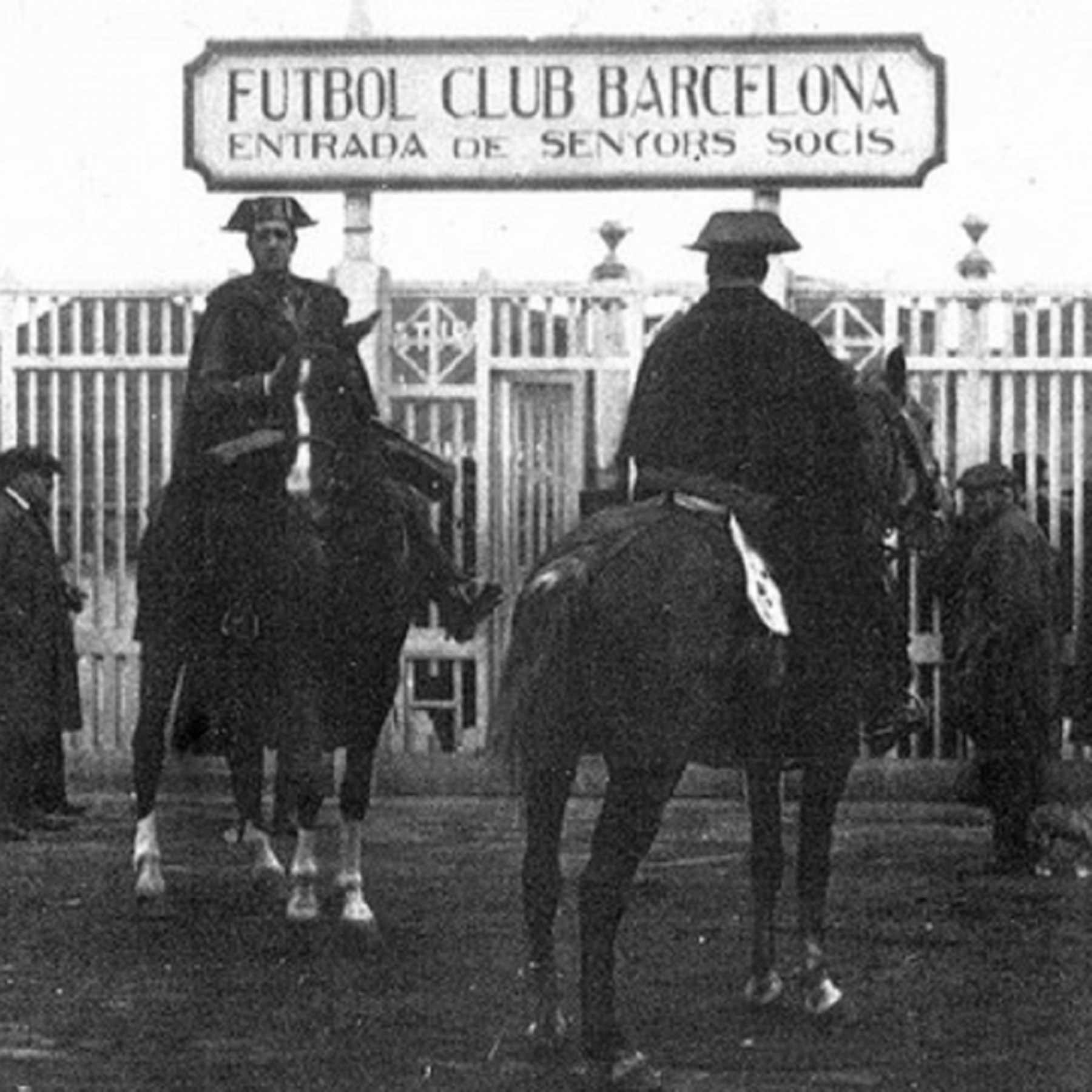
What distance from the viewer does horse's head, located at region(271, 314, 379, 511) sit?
980 centimetres

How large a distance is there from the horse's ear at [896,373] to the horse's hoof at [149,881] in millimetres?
3422

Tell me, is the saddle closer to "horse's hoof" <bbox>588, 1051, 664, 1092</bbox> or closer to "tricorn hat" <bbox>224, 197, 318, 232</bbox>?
"horse's hoof" <bbox>588, 1051, 664, 1092</bbox>

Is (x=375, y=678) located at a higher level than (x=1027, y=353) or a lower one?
lower

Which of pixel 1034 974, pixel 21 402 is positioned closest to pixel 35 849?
pixel 21 402

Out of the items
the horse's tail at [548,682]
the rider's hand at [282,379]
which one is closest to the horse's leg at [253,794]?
the rider's hand at [282,379]

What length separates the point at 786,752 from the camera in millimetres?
8898

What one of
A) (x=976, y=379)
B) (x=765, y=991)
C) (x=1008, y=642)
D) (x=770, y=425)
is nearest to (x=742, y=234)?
(x=770, y=425)

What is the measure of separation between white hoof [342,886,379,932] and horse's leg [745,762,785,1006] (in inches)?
72.4

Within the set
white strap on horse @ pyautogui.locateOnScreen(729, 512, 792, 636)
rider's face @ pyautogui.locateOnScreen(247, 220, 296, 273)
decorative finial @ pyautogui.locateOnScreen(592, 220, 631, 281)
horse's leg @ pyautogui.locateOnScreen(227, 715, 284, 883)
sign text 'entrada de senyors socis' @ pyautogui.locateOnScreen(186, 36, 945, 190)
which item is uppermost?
sign text 'entrada de senyors socis' @ pyautogui.locateOnScreen(186, 36, 945, 190)

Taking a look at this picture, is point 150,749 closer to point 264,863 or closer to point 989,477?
point 264,863

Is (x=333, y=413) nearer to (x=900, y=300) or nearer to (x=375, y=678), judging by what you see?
(x=375, y=678)

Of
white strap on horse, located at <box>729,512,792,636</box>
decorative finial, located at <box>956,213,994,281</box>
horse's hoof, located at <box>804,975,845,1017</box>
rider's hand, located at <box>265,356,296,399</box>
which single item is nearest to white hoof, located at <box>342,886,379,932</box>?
rider's hand, located at <box>265,356,296,399</box>

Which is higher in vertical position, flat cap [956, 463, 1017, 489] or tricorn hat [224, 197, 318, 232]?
tricorn hat [224, 197, 318, 232]

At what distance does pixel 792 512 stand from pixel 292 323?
2.96 metres
